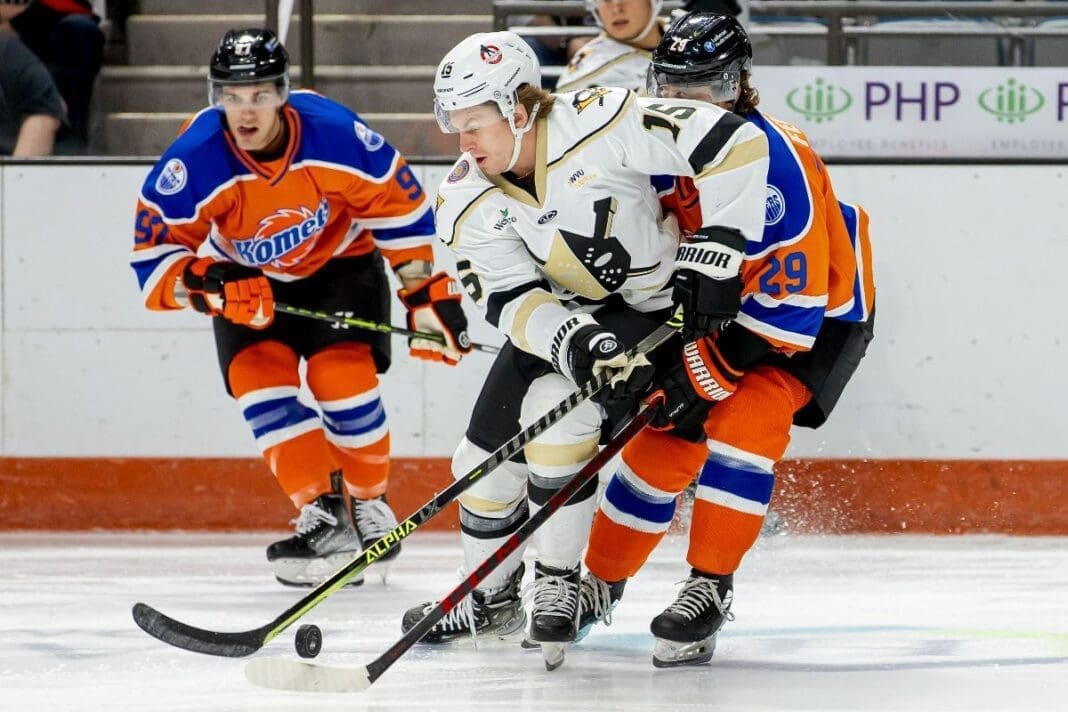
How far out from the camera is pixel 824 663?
2564mm

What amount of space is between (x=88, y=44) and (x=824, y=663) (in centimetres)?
310

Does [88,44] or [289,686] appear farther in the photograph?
[88,44]

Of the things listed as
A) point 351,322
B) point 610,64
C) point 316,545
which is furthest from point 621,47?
point 316,545

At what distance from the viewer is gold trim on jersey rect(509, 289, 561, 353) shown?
259cm

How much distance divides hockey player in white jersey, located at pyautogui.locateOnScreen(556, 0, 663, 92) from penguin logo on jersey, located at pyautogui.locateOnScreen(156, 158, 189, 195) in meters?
1.12

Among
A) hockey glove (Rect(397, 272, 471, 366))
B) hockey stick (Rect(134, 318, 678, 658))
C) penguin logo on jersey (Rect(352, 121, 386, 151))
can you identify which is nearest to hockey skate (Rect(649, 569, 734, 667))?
hockey stick (Rect(134, 318, 678, 658))

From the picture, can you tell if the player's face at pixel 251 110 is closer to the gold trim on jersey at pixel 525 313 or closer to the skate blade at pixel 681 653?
the gold trim on jersey at pixel 525 313

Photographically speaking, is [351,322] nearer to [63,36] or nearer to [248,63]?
[248,63]

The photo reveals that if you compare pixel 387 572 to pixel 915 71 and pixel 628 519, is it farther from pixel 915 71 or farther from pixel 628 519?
pixel 915 71

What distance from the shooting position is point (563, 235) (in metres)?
2.60

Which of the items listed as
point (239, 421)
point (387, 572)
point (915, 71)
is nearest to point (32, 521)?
point (239, 421)

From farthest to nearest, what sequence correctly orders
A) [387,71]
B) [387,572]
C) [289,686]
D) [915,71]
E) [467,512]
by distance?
1. [387,71]
2. [915,71]
3. [387,572]
4. [467,512]
5. [289,686]

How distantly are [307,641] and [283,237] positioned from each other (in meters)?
1.26

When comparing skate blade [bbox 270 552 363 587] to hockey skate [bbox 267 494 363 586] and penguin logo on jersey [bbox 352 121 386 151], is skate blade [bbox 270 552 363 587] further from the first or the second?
penguin logo on jersey [bbox 352 121 386 151]
